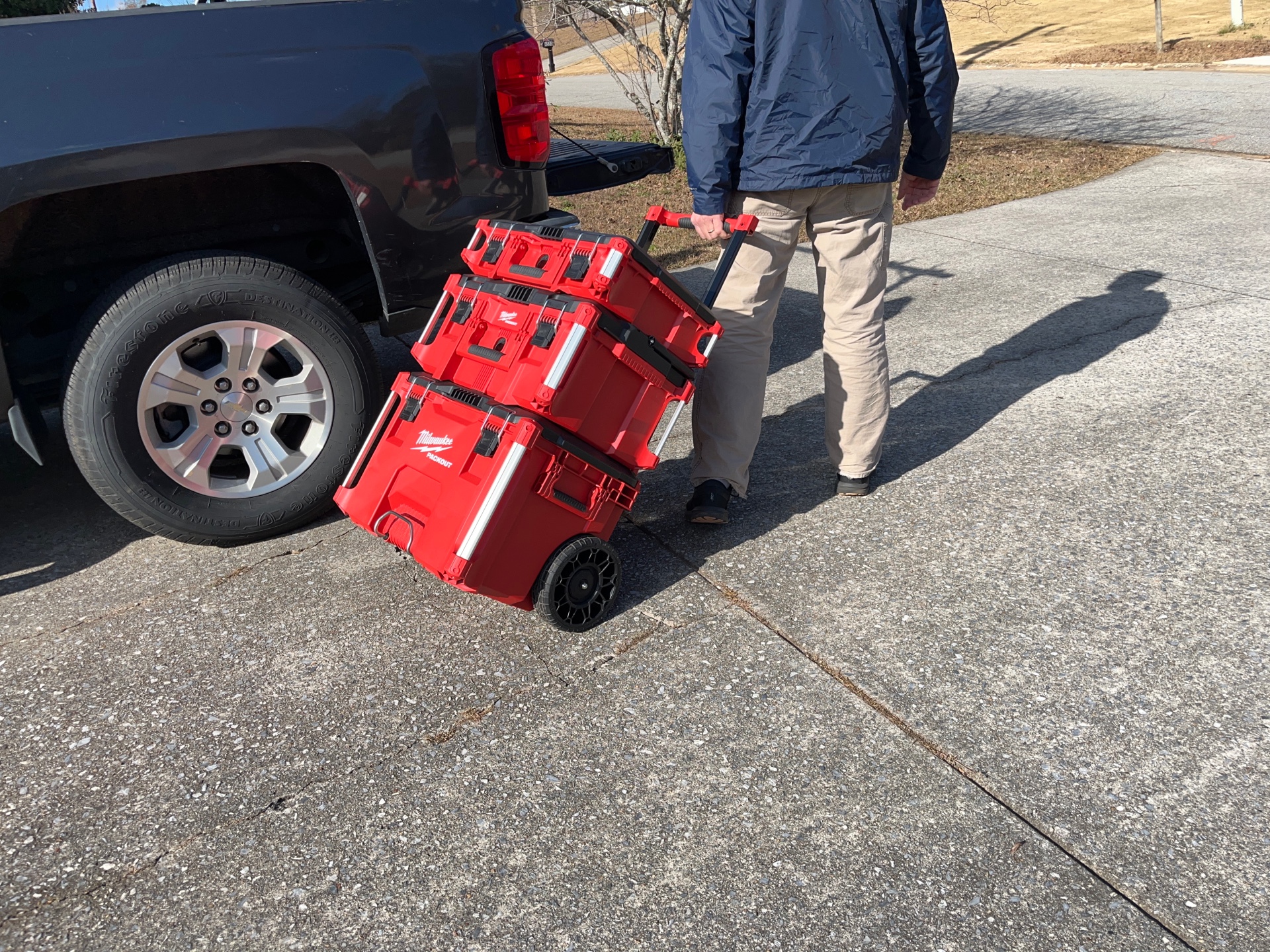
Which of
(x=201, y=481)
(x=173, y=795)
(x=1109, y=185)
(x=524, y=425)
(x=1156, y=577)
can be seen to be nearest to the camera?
(x=173, y=795)

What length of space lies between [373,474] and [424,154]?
3.77 feet

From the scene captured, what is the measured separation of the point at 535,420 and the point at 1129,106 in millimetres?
13445

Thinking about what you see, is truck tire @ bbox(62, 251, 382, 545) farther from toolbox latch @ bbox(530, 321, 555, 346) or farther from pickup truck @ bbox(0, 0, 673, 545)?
toolbox latch @ bbox(530, 321, 555, 346)

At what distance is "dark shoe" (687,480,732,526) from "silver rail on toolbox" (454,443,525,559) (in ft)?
3.01

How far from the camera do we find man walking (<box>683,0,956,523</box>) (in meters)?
3.10

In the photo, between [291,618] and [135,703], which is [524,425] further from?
[135,703]

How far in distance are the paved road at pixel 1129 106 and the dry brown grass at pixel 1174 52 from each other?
1445 millimetres

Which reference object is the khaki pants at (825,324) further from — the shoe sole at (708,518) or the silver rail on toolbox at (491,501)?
the silver rail on toolbox at (491,501)

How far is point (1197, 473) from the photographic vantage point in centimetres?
362

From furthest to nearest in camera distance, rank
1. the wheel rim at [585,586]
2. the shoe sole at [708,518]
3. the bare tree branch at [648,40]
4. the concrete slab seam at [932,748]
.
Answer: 1. the bare tree branch at [648,40]
2. the shoe sole at [708,518]
3. the wheel rim at [585,586]
4. the concrete slab seam at [932,748]

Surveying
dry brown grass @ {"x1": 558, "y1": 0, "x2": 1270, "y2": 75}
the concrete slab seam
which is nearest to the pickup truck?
the concrete slab seam

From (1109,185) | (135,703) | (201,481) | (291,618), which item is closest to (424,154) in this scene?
(201,481)

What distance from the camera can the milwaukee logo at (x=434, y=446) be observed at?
9.53ft

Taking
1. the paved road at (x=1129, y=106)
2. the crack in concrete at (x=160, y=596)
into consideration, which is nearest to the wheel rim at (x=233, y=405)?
the crack in concrete at (x=160, y=596)
